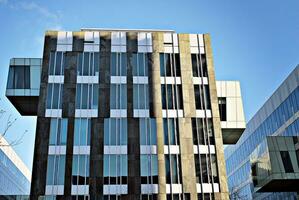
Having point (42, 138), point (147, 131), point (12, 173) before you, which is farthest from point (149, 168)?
point (12, 173)

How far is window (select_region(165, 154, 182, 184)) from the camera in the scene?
123 ft

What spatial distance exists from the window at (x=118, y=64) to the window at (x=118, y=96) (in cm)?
159

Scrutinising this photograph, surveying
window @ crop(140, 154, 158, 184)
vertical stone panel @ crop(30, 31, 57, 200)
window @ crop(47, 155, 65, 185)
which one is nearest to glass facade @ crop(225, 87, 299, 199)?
window @ crop(140, 154, 158, 184)

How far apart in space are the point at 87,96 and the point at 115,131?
16.1ft

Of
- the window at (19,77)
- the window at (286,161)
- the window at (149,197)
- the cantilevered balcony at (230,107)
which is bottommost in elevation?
the window at (149,197)

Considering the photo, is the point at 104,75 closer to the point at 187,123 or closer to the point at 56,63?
the point at 56,63

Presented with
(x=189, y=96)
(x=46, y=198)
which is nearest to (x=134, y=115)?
(x=189, y=96)

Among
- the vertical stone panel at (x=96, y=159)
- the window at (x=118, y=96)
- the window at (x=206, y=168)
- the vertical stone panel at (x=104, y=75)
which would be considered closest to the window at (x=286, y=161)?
the window at (x=206, y=168)

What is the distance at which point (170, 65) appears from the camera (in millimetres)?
43125

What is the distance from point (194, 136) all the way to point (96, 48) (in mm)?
14669

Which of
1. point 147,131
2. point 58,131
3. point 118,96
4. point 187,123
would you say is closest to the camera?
point 58,131

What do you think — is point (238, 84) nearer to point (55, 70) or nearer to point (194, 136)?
point (194, 136)

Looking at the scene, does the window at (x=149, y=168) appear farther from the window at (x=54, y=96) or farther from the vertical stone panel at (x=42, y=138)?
the window at (x=54, y=96)

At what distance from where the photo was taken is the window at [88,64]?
41.9 m
